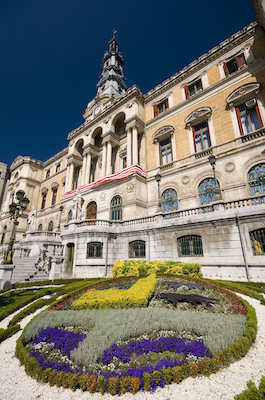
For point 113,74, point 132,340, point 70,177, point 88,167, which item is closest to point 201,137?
point 88,167

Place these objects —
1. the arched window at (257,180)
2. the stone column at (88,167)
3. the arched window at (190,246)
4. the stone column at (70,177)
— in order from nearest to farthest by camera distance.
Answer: the arched window at (190,246), the arched window at (257,180), the stone column at (88,167), the stone column at (70,177)

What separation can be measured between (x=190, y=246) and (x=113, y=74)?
163ft

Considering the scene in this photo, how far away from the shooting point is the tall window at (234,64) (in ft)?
66.7

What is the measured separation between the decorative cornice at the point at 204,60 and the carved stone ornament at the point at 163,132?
19.9 feet

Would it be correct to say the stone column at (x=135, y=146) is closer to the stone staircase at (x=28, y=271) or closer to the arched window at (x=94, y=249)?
the arched window at (x=94, y=249)

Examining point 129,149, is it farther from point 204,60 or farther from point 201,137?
point 204,60

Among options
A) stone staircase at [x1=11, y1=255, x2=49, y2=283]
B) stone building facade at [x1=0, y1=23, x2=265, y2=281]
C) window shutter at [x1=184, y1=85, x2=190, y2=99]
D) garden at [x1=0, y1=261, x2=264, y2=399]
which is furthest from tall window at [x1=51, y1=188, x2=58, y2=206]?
garden at [x1=0, y1=261, x2=264, y2=399]

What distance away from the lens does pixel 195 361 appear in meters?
3.71

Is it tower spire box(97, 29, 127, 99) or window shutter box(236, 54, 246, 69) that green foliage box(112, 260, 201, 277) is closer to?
window shutter box(236, 54, 246, 69)

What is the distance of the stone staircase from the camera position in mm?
16591

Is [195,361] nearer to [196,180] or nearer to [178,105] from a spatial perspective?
[196,180]

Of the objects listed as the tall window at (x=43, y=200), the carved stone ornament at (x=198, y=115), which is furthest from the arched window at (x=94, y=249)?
the tall window at (x=43, y=200)

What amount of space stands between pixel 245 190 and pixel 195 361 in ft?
54.5

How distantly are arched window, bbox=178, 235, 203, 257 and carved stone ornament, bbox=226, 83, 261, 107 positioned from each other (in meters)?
14.4
